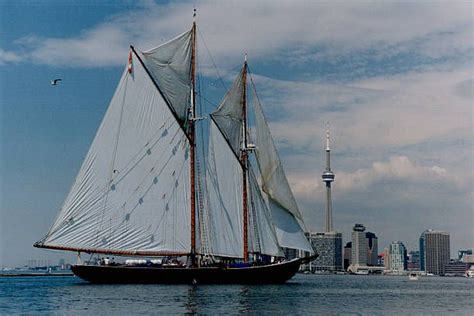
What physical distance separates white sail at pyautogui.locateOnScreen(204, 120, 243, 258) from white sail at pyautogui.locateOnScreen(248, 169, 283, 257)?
1.31 m

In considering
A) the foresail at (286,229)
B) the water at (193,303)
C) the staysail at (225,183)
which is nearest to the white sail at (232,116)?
the staysail at (225,183)

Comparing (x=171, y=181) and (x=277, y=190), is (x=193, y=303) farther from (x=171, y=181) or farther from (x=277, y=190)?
(x=277, y=190)

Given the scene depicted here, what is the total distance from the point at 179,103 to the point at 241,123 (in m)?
8.30

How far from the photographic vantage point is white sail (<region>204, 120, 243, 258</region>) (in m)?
75.8

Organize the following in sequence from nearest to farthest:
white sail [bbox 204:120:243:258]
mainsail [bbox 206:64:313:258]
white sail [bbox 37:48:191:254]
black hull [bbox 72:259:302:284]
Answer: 1. white sail [bbox 37:48:191:254]
2. black hull [bbox 72:259:302:284]
3. white sail [bbox 204:120:243:258]
4. mainsail [bbox 206:64:313:258]

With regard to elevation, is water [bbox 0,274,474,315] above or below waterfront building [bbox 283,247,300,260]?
below

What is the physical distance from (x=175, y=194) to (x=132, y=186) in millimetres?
4547

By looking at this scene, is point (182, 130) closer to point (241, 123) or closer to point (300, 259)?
point (241, 123)

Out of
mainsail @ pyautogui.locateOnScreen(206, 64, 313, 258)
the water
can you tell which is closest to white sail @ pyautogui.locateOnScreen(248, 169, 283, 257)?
mainsail @ pyautogui.locateOnScreen(206, 64, 313, 258)

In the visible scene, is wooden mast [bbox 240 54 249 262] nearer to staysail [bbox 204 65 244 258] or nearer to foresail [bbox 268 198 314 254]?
staysail [bbox 204 65 244 258]

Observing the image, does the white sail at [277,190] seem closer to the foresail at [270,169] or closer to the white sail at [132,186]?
the foresail at [270,169]

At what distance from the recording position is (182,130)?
2975 inches

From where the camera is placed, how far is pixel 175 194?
7356cm

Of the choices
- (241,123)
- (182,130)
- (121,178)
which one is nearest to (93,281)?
(121,178)
